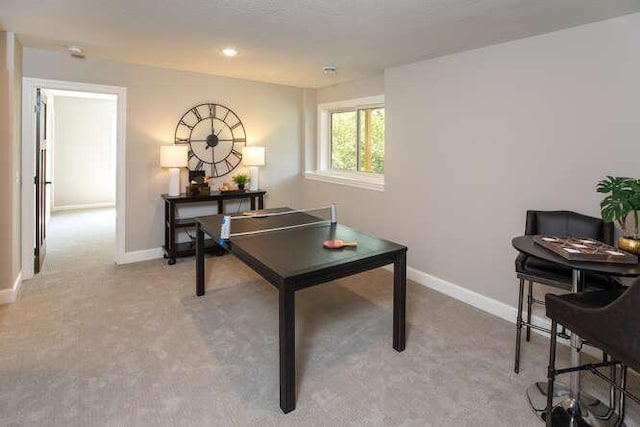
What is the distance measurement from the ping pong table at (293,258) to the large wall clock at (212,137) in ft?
5.38

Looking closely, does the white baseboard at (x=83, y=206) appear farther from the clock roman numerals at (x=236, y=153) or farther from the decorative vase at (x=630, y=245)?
the decorative vase at (x=630, y=245)

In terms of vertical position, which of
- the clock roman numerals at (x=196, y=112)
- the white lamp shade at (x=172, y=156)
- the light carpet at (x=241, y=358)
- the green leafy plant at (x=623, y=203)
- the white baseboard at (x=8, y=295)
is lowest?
the light carpet at (x=241, y=358)

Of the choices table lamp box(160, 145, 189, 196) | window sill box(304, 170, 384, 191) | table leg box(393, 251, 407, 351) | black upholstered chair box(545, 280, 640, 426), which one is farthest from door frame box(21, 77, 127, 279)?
black upholstered chair box(545, 280, 640, 426)

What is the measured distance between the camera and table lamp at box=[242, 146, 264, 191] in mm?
4719

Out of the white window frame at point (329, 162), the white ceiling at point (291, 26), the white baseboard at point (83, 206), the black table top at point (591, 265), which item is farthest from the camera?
the white baseboard at point (83, 206)

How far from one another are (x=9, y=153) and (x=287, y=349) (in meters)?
2.91

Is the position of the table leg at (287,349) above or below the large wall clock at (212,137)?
below

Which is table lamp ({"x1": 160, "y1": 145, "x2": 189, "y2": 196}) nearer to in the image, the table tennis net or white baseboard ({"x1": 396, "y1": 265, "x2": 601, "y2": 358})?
the table tennis net

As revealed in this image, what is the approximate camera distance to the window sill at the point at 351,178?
14.1 feet

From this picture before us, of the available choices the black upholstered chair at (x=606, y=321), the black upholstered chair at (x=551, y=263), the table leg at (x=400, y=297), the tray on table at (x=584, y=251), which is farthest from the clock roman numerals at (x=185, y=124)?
the black upholstered chair at (x=606, y=321)

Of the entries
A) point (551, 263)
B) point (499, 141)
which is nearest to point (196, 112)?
point (499, 141)

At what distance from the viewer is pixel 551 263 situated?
201 centimetres

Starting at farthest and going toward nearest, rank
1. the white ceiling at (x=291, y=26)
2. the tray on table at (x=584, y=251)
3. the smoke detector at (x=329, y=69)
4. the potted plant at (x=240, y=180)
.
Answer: the potted plant at (x=240, y=180), the smoke detector at (x=329, y=69), the white ceiling at (x=291, y=26), the tray on table at (x=584, y=251)

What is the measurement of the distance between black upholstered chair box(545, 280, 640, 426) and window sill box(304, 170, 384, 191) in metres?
2.56
